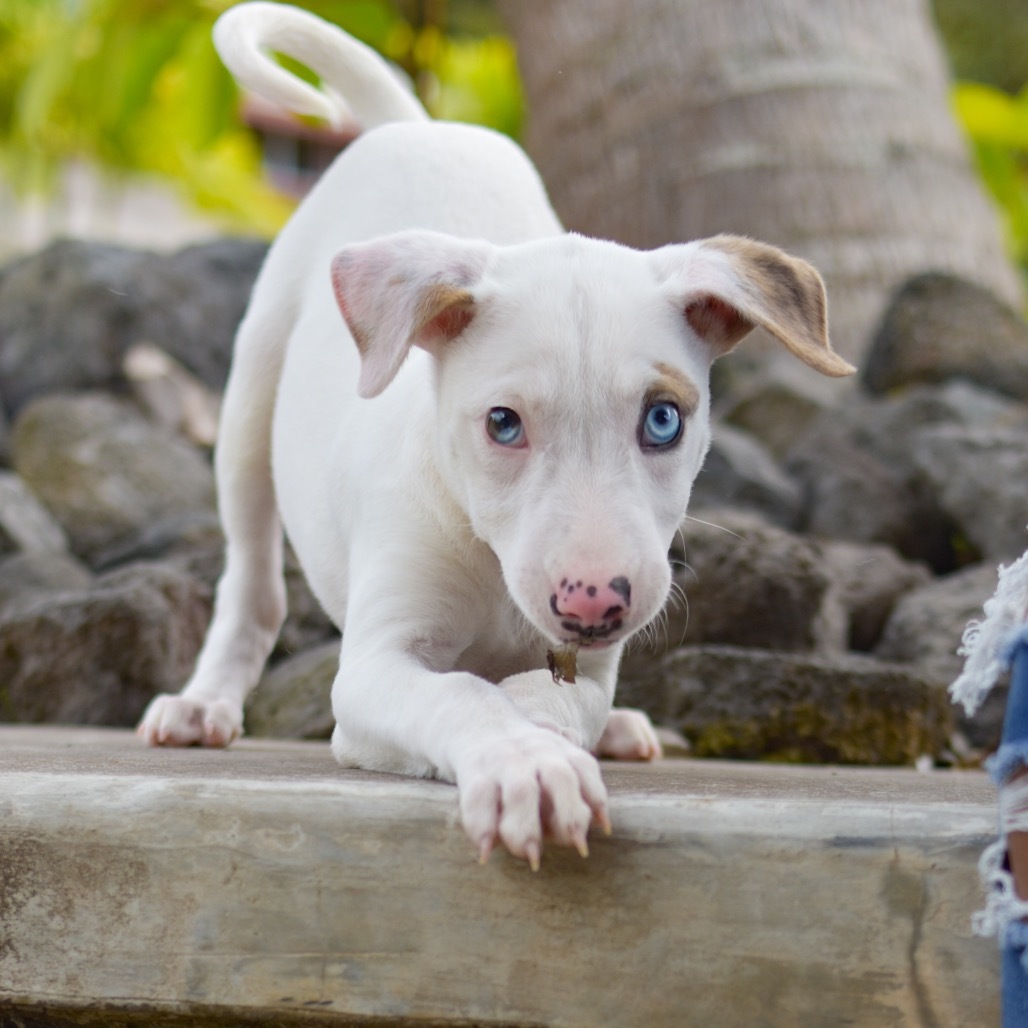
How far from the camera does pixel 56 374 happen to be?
6.92 meters

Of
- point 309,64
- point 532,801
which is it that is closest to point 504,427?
point 532,801

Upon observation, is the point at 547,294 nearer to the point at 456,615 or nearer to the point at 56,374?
the point at 456,615

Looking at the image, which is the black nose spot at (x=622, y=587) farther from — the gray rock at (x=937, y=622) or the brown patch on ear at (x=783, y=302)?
the gray rock at (x=937, y=622)

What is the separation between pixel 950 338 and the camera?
6.11 m

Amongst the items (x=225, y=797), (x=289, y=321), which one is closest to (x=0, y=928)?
(x=225, y=797)

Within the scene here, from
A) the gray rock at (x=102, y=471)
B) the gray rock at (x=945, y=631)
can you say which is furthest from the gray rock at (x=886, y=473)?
the gray rock at (x=102, y=471)

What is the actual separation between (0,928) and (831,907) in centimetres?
112

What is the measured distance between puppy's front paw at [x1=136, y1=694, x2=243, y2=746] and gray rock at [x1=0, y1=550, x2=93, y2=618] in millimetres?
1803

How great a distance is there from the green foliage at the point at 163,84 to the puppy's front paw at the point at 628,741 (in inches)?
309

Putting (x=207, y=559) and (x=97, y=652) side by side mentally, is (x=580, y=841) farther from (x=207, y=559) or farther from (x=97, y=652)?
(x=207, y=559)

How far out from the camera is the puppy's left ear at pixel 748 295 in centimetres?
239

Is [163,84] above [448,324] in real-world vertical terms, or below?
above

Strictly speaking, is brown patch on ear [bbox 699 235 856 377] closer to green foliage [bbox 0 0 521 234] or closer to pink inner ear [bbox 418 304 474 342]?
pink inner ear [bbox 418 304 474 342]

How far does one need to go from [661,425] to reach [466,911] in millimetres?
844
